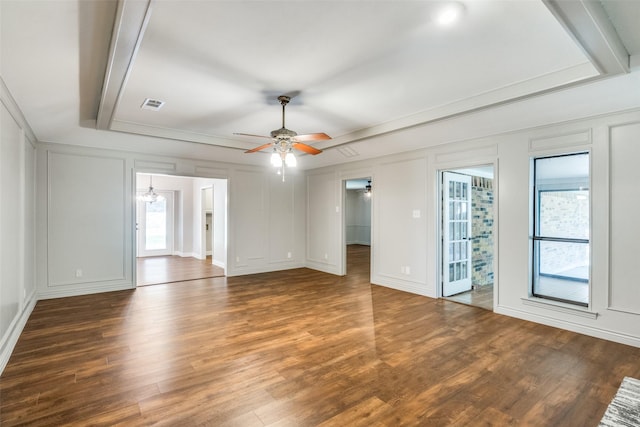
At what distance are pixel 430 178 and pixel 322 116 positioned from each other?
211 cm

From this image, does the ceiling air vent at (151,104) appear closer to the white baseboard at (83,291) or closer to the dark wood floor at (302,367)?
the dark wood floor at (302,367)

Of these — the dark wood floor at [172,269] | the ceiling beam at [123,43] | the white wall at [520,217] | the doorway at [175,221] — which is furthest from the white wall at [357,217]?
the ceiling beam at [123,43]

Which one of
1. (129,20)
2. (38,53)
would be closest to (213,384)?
A: (129,20)

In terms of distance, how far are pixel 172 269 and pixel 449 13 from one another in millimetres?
7555

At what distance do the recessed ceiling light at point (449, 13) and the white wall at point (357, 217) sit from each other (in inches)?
461

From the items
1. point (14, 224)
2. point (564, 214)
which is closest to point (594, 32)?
point (564, 214)

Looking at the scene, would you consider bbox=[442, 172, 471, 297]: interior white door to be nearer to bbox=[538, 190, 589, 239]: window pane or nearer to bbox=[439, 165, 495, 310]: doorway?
bbox=[439, 165, 495, 310]: doorway

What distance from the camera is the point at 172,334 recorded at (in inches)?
141

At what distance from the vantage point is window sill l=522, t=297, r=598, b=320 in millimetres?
3590

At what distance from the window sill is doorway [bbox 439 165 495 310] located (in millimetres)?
643

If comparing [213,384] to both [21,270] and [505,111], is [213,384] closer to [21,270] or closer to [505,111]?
[21,270]

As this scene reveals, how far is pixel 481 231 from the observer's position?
6.36 meters

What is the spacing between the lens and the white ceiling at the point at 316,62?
81.1 inches

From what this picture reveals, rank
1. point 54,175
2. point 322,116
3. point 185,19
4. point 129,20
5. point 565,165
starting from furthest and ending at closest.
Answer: point 54,175 → point 322,116 → point 565,165 → point 185,19 → point 129,20
